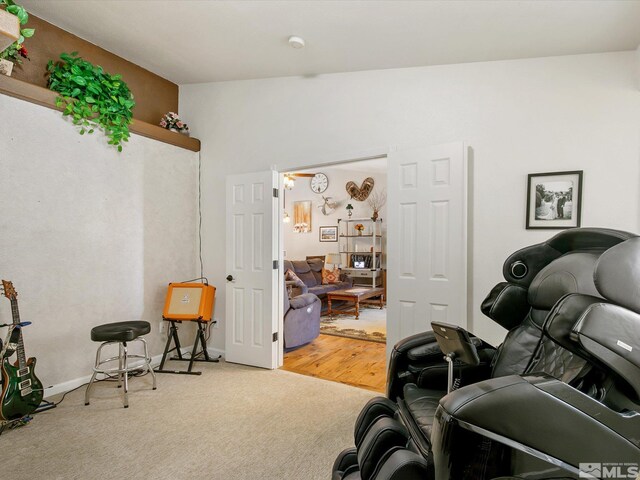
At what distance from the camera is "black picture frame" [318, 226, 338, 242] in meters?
8.53

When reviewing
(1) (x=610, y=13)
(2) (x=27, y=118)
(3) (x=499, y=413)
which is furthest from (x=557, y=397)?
(2) (x=27, y=118)

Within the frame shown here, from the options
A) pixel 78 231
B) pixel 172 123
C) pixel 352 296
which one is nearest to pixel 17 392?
pixel 78 231

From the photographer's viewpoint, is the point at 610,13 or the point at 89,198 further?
the point at 89,198

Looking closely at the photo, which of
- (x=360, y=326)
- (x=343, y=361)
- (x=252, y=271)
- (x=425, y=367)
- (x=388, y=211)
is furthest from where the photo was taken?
(x=360, y=326)

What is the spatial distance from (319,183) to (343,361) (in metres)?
5.44

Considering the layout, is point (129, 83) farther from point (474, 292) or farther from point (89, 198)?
point (474, 292)

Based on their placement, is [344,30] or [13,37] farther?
[344,30]

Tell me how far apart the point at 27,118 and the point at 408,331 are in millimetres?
3465

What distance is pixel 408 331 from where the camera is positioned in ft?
9.64

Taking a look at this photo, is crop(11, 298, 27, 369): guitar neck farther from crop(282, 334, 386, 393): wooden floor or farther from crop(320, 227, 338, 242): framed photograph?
crop(320, 227, 338, 242): framed photograph

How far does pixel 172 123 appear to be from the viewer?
4035 mm

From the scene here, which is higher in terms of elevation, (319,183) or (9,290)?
(319,183)

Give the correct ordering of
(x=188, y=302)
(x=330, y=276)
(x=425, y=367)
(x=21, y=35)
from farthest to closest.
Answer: (x=330, y=276), (x=188, y=302), (x=21, y=35), (x=425, y=367)

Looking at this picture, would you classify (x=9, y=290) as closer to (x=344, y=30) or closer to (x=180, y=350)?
(x=180, y=350)
